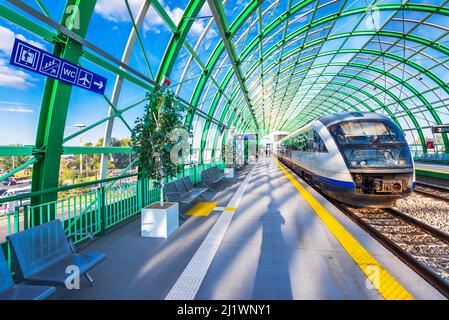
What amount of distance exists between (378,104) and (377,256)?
32.9 meters

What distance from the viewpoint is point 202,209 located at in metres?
5.83

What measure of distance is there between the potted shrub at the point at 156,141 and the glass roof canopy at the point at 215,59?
137 cm

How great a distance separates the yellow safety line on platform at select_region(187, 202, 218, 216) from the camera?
5464 millimetres

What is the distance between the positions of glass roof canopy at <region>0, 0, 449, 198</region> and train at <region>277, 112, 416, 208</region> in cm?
436

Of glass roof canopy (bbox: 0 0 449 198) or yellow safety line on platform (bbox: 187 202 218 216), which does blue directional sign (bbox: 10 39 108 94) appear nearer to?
glass roof canopy (bbox: 0 0 449 198)

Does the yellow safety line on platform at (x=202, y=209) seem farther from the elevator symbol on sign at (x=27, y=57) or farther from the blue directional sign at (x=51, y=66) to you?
the elevator symbol on sign at (x=27, y=57)

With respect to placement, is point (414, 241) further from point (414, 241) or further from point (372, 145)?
point (372, 145)

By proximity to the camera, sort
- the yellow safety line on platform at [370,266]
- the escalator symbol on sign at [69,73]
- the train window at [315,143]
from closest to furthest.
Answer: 1. the yellow safety line on platform at [370,266]
2. the escalator symbol on sign at [69,73]
3. the train window at [315,143]

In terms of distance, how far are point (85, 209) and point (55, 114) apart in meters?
1.76

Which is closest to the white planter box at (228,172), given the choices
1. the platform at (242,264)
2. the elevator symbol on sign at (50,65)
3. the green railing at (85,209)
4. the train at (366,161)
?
the train at (366,161)

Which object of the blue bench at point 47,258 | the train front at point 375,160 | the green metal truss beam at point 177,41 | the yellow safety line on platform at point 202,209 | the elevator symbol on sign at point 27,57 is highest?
the green metal truss beam at point 177,41

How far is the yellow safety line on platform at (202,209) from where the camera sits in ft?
17.9

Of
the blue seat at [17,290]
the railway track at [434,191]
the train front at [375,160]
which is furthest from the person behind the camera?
the railway track at [434,191]

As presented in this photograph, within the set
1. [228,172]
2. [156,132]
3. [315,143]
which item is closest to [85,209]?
[156,132]
